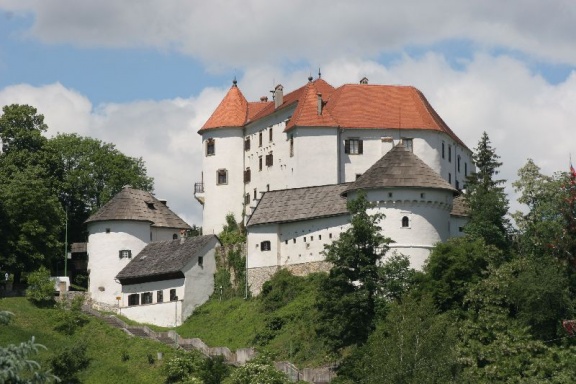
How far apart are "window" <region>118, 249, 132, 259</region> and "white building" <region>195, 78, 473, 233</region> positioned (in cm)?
650

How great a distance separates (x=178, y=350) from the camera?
72000mm

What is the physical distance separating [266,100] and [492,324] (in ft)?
151

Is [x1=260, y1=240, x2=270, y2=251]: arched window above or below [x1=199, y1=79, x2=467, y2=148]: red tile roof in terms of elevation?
below

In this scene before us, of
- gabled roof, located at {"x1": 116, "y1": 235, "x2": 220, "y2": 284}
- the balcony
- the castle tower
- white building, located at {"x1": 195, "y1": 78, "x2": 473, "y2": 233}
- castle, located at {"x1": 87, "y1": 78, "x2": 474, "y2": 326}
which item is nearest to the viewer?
castle, located at {"x1": 87, "y1": 78, "x2": 474, "y2": 326}

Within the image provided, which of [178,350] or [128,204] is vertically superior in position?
[128,204]

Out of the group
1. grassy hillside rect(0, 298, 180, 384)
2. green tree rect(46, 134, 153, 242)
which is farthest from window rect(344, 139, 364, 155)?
green tree rect(46, 134, 153, 242)

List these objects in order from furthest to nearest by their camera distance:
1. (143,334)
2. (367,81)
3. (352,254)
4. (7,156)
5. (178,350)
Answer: (7,156), (367,81), (143,334), (178,350), (352,254)

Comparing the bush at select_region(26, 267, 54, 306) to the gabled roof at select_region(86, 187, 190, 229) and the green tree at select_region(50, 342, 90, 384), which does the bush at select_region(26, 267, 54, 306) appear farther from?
the green tree at select_region(50, 342, 90, 384)

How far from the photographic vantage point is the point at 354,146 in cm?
8975

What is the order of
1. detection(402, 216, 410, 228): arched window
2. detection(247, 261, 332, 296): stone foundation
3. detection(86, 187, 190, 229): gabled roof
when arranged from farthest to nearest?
detection(86, 187, 190, 229): gabled roof → detection(247, 261, 332, 296): stone foundation → detection(402, 216, 410, 228): arched window

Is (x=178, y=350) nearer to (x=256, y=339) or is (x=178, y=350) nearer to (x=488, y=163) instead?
(x=256, y=339)

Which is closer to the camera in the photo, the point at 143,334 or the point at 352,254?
the point at 352,254

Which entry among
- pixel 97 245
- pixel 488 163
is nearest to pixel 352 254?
pixel 488 163

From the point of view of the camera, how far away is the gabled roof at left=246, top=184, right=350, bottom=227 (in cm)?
7844
